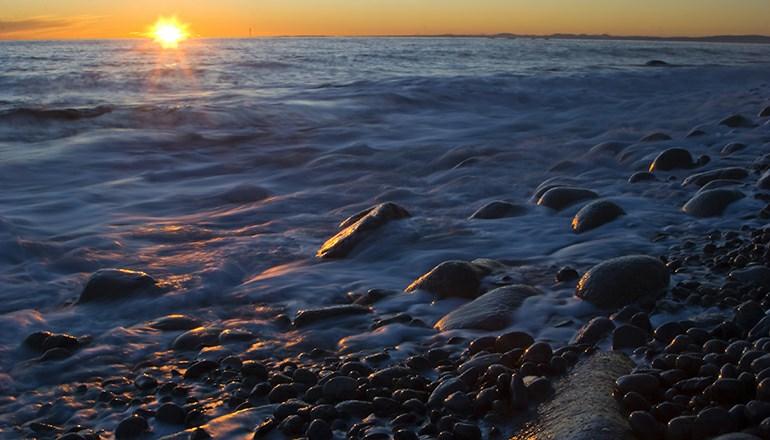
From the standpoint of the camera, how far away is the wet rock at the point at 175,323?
372cm

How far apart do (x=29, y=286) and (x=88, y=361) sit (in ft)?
4.71

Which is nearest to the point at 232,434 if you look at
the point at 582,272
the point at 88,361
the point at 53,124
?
the point at 88,361

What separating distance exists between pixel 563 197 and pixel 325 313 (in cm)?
276

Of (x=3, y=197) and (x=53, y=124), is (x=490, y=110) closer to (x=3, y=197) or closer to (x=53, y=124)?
(x=53, y=124)

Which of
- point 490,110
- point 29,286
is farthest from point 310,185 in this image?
point 490,110

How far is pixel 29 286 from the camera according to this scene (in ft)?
14.7

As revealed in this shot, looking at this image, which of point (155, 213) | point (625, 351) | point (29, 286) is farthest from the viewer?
point (155, 213)

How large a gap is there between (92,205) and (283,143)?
4205 millimetres

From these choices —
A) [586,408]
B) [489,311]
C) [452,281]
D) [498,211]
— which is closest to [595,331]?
[489,311]

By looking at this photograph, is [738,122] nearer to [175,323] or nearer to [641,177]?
[641,177]

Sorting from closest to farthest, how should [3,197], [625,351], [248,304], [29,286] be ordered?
[625,351]
[248,304]
[29,286]
[3,197]

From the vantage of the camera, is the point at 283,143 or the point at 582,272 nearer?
the point at 582,272

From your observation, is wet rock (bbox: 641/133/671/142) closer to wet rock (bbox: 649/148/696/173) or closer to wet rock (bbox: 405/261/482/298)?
wet rock (bbox: 649/148/696/173)

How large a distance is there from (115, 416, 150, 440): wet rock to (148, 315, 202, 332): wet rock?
3.52 ft
